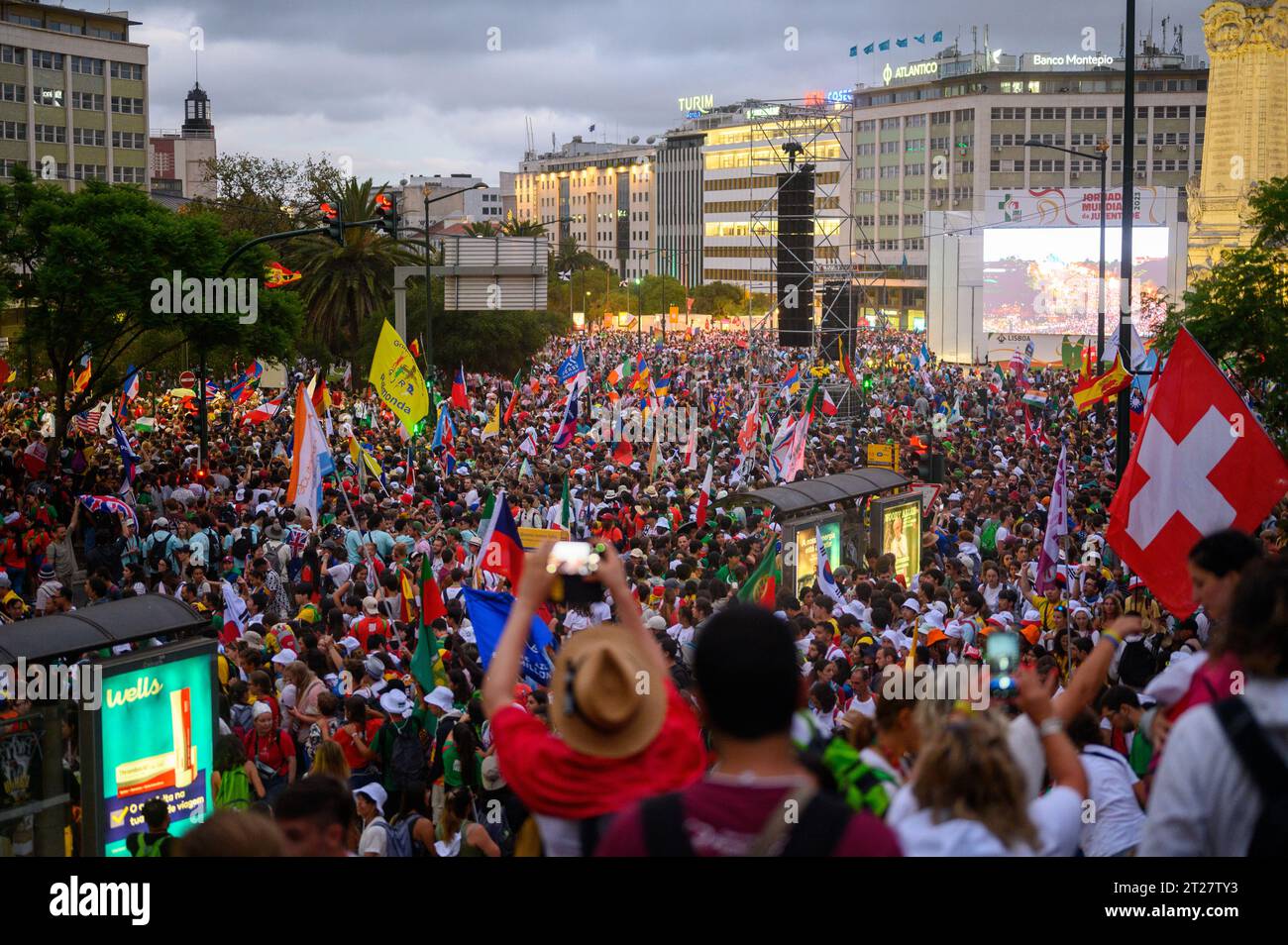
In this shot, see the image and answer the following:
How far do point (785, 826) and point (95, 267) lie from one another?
93.3 ft

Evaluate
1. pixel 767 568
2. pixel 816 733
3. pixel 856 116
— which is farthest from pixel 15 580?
pixel 856 116

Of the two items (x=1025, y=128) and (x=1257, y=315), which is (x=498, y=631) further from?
(x=1025, y=128)

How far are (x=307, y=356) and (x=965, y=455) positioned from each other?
31227 millimetres

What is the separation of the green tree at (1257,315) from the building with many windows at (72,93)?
250ft

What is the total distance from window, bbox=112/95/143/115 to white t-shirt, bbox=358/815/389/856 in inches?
3732

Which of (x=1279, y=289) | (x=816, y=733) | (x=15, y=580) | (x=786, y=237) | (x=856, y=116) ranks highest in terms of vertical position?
(x=856, y=116)

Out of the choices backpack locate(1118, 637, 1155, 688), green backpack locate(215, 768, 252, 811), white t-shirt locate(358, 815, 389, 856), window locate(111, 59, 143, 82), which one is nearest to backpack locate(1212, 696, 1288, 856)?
white t-shirt locate(358, 815, 389, 856)

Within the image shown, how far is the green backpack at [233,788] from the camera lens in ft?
30.7

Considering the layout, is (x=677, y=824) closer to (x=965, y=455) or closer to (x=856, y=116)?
(x=965, y=455)

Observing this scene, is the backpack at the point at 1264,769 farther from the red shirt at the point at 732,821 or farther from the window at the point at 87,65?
the window at the point at 87,65

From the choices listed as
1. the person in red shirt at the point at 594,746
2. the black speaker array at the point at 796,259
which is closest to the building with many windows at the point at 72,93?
the black speaker array at the point at 796,259

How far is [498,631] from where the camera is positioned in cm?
1036

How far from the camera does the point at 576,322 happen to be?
11806 centimetres

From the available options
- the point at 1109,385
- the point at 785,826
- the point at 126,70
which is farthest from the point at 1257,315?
the point at 126,70
